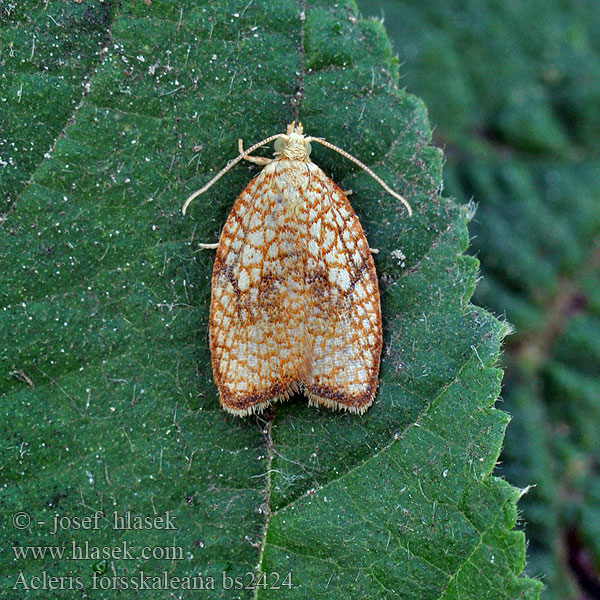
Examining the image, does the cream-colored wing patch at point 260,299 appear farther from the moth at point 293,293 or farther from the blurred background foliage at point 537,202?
the blurred background foliage at point 537,202

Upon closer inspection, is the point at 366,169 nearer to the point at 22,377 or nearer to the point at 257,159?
the point at 257,159

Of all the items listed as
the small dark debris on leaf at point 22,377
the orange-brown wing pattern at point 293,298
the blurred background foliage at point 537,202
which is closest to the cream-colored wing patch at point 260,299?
the orange-brown wing pattern at point 293,298

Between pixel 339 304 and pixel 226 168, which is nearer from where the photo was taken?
pixel 226 168

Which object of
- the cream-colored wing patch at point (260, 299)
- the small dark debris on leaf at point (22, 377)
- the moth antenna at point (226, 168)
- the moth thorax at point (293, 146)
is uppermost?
the moth thorax at point (293, 146)

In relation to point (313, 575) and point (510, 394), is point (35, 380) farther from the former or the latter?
point (510, 394)

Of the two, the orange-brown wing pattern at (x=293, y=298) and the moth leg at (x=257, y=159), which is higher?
the moth leg at (x=257, y=159)

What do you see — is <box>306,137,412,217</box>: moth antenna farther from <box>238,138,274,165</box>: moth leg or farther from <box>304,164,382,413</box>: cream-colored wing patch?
<box>238,138,274,165</box>: moth leg

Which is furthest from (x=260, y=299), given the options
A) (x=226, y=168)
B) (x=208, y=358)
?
(x=226, y=168)
